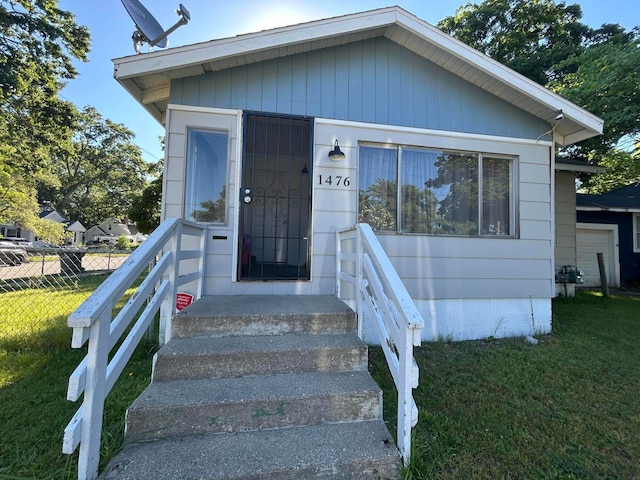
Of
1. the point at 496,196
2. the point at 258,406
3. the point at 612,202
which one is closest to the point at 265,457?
the point at 258,406

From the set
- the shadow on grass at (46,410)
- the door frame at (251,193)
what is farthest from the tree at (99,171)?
the shadow on grass at (46,410)

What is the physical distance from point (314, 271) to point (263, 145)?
5.51 ft

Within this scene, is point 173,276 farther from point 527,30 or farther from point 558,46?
point 527,30

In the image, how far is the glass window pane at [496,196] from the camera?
4.30 metres

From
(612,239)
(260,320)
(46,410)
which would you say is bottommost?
(46,410)

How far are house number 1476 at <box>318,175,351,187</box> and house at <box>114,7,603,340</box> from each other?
2 centimetres

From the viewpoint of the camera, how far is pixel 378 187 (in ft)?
13.1

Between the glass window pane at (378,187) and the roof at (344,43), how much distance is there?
1.36m

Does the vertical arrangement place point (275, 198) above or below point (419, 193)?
below

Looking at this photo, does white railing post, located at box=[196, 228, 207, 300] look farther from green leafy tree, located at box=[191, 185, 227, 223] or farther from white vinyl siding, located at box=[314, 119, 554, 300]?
white vinyl siding, located at box=[314, 119, 554, 300]

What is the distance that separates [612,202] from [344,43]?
416 inches

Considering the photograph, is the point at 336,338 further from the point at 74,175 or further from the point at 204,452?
the point at 74,175

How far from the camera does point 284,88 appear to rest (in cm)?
375

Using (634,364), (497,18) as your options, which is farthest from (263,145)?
(497,18)
